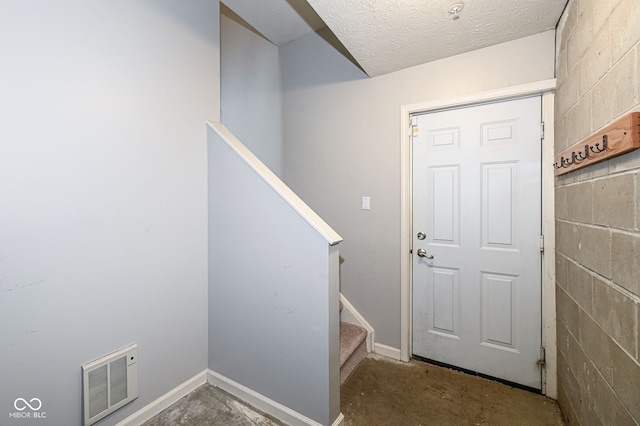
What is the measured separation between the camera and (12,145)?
1.08 meters

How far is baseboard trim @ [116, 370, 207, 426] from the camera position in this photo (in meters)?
1.47

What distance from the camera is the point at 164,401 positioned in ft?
5.24

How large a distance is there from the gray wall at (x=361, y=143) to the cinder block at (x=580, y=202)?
870mm

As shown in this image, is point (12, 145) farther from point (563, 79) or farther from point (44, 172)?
point (563, 79)

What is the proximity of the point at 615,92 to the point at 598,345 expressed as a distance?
1.01 meters

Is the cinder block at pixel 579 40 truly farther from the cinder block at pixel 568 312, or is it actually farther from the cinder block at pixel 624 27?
the cinder block at pixel 568 312

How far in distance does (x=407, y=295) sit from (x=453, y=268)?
1.36 feet

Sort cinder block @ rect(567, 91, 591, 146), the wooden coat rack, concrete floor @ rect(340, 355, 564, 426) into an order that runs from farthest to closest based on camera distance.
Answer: concrete floor @ rect(340, 355, 564, 426) < cinder block @ rect(567, 91, 591, 146) < the wooden coat rack

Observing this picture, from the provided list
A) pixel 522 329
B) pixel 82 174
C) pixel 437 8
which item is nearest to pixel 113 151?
pixel 82 174

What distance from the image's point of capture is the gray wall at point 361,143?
6.57ft

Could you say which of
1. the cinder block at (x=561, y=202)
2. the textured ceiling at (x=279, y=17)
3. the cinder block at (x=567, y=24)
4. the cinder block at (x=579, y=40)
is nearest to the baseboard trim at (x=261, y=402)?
the cinder block at (x=561, y=202)

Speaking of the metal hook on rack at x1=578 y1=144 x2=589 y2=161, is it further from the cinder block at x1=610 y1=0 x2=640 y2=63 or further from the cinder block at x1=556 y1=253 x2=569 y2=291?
the cinder block at x1=556 y1=253 x2=569 y2=291

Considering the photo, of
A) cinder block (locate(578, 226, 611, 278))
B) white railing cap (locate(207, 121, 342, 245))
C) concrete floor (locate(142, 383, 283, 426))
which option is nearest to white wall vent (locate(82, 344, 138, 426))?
concrete floor (locate(142, 383, 283, 426))

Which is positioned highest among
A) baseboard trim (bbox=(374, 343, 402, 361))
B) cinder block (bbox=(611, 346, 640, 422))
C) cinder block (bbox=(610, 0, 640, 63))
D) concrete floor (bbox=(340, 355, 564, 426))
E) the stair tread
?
cinder block (bbox=(610, 0, 640, 63))
